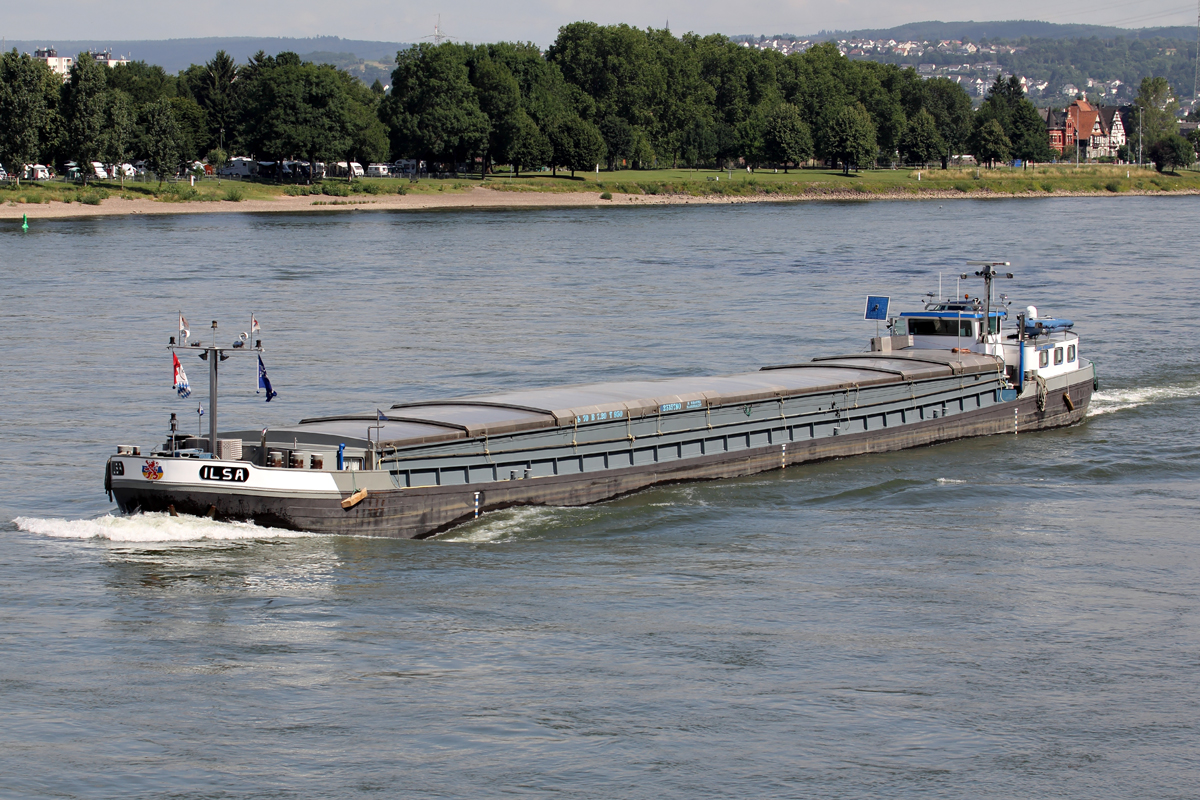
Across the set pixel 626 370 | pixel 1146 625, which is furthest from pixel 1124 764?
pixel 626 370

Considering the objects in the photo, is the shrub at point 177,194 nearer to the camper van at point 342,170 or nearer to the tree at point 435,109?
the camper van at point 342,170

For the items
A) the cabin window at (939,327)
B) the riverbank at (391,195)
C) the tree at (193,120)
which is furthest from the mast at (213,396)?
the tree at (193,120)

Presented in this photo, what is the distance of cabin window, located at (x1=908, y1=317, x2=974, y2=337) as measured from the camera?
4603 centimetres

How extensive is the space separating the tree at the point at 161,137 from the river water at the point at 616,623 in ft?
359

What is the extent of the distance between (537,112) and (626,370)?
15234cm

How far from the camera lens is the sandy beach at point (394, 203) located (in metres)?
141

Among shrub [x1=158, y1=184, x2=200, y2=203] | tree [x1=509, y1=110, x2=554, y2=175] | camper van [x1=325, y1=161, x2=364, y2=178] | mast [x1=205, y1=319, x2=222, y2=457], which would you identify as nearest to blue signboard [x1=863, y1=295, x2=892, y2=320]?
mast [x1=205, y1=319, x2=222, y2=457]

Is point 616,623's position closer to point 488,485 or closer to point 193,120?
point 488,485

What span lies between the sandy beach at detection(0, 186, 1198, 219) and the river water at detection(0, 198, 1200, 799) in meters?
97.0

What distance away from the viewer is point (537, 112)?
645 feet

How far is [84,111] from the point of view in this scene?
14762cm

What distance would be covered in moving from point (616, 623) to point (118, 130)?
141 m

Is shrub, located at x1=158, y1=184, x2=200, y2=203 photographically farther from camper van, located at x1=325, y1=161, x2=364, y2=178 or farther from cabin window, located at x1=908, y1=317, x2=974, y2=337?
cabin window, located at x1=908, y1=317, x2=974, y2=337

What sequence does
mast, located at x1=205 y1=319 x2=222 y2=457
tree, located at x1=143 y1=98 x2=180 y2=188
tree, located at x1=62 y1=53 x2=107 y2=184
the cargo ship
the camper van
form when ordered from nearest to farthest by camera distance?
1. the cargo ship
2. mast, located at x1=205 y1=319 x2=222 y2=457
3. tree, located at x1=62 y1=53 x2=107 y2=184
4. tree, located at x1=143 y1=98 x2=180 y2=188
5. the camper van
